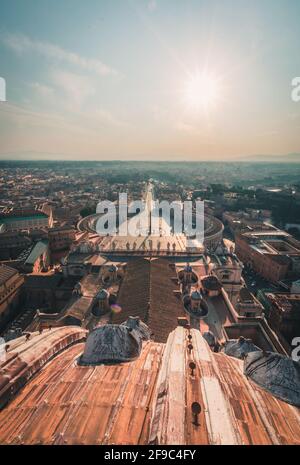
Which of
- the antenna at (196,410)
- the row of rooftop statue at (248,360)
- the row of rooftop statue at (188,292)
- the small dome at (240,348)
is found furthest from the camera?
the row of rooftop statue at (188,292)

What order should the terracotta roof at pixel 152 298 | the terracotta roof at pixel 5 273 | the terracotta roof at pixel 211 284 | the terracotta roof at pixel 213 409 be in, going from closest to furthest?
1. the terracotta roof at pixel 213 409
2. the terracotta roof at pixel 152 298
3. the terracotta roof at pixel 211 284
4. the terracotta roof at pixel 5 273

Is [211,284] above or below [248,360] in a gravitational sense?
below

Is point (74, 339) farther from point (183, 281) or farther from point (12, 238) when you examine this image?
point (12, 238)

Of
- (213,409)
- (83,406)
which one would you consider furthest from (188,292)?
(83,406)

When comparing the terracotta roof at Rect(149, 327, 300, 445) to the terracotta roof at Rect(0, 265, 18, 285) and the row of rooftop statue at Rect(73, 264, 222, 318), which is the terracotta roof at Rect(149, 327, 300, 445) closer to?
the row of rooftop statue at Rect(73, 264, 222, 318)

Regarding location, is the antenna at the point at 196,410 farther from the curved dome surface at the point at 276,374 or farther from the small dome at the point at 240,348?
the small dome at the point at 240,348

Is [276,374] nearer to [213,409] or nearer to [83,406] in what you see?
[213,409]

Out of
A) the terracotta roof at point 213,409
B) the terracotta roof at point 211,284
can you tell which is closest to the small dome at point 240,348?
the terracotta roof at point 213,409

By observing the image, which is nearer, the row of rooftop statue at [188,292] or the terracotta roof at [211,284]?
the row of rooftop statue at [188,292]

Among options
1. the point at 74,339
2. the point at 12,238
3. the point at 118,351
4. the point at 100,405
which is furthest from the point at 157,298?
the point at 12,238

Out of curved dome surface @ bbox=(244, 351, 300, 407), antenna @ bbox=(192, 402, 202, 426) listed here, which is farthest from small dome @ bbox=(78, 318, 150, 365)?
curved dome surface @ bbox=(244, 351, 300, 407)
